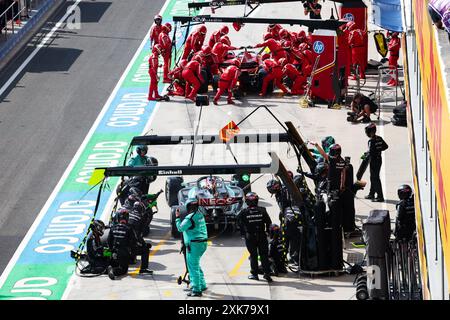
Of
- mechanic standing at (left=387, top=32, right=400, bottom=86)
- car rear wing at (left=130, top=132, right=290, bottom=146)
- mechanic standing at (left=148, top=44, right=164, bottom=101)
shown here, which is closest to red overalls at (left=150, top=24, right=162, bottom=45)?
mechanic standing at (left=148, top=44, right=164, bottom=101)

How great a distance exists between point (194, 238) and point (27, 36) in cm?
2052

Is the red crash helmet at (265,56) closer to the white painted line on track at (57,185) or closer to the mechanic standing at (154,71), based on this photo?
the mechanic standing at (154,71)

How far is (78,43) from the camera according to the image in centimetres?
3841

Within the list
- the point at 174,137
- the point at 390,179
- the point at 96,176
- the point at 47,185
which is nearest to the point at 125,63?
the point at 47,185

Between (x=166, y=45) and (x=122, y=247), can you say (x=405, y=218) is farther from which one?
(x=166, y=45)

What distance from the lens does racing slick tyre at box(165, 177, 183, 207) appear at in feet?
80.0

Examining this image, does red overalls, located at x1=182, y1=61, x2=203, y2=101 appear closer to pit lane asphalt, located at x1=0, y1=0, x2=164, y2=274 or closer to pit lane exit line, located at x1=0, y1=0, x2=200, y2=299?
pit lane exit line, located at x1=0, y1=0, x2=200, y2=299

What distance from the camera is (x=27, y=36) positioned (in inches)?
1523

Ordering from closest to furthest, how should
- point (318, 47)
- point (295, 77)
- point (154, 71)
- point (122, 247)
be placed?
point (122, 247)
point (318, 47)
point (154, 71)
point (295, 77)

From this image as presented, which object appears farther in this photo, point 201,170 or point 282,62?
point 282,62

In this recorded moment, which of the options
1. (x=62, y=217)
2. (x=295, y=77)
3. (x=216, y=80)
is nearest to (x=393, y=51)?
(x=295, y=77)

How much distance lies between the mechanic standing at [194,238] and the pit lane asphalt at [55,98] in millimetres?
4356

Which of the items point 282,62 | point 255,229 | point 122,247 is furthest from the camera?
point 282,62

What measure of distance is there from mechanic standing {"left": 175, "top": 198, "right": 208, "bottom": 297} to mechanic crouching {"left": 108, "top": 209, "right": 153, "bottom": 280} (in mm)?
1236
